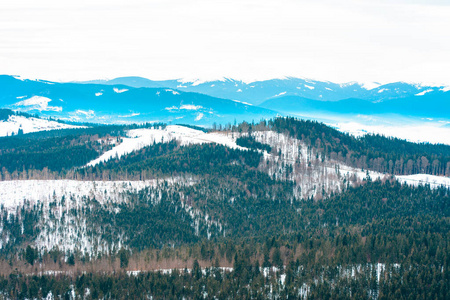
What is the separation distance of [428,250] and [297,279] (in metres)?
49.1

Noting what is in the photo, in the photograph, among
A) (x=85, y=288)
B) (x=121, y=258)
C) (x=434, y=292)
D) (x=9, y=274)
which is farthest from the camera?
(x=121, y=258)

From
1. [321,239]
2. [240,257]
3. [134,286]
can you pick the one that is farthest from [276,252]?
[134,286]

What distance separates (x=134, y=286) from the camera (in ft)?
520

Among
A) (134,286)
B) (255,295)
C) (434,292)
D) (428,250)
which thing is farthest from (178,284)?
(428,250)

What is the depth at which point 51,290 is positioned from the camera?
15788 centimetres

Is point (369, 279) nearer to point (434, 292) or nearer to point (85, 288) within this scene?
point (434, 292)

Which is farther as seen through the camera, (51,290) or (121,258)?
(121,258)

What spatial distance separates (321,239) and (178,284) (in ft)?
213

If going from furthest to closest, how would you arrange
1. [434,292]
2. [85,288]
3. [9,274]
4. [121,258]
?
[121,258] → [9,274] → [85,288] → [434,292]

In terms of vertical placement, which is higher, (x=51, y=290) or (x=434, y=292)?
(x=434, y=292)

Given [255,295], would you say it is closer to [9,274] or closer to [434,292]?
[434,292]

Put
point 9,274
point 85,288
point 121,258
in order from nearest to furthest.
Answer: point 85,288
point 9,274
point 121,258

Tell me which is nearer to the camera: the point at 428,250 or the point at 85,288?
the point at 85,288

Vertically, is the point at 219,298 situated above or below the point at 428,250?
below
